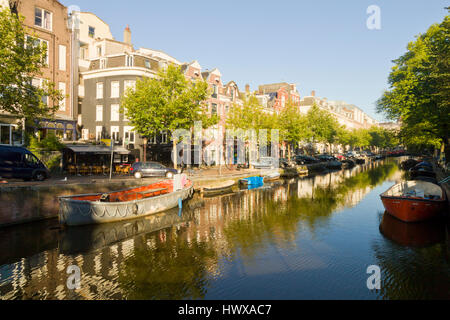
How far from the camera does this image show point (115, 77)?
36.5 metres

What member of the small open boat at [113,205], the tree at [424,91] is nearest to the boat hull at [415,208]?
the tree at [424,91]

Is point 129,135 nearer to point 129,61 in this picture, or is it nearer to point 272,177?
point 129,61

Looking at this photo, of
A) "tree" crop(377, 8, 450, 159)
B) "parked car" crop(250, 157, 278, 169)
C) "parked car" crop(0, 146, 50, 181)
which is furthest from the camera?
"parked car" crop(250, 157, 278, 169)

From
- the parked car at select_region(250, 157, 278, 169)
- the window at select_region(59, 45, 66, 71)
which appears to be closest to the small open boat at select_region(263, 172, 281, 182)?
the parked car at select_region(250, 157, 278, 169)

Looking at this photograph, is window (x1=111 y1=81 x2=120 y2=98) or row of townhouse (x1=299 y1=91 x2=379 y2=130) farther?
row of townhouse (x1=299 y1=91 x2=379 y2=130)

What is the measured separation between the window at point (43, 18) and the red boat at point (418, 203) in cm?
3772

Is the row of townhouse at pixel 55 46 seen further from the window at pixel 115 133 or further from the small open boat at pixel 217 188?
the small open boat at pixel 217 188

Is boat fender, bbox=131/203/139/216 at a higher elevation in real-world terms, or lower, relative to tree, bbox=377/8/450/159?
lower

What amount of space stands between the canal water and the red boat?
2.32 feet

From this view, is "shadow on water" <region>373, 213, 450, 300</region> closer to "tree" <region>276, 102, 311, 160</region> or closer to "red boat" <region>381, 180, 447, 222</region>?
"red boat" <region>381, 180, 447, 222</region>

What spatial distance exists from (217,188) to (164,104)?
35.0 feet

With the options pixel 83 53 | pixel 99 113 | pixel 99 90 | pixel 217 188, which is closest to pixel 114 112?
pixel 99 113

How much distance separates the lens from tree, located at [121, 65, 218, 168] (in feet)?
95.3

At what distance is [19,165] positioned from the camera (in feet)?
62.1
